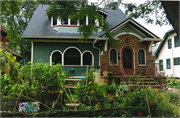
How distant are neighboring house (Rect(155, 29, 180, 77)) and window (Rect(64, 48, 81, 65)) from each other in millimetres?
13198

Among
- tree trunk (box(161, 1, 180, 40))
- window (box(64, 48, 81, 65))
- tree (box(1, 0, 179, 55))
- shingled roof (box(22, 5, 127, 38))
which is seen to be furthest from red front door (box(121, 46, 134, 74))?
tree trunk (box(161, 1, 180, 40))

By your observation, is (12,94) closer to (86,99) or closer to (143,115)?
(86,99)

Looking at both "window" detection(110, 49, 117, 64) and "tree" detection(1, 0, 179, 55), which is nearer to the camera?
"tree" detection(1, 0, 179, 55)

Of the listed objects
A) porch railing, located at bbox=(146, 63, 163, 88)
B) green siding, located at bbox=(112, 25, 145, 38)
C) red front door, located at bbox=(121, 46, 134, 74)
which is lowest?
porch railing, located at bbox=(146, 63, 163, 88)

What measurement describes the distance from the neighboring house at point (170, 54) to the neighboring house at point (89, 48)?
9.44m

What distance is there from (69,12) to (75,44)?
702 cm

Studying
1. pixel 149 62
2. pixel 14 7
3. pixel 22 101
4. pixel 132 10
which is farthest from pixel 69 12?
pixel 149 62

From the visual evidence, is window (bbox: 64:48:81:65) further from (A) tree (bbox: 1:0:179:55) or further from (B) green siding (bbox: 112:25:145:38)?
(A) tree (bbox: 1:0:179:55)

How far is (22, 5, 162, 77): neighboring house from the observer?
1191cm

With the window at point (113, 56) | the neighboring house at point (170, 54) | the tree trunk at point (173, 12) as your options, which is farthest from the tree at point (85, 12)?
the neighboring house at point (170, 54)

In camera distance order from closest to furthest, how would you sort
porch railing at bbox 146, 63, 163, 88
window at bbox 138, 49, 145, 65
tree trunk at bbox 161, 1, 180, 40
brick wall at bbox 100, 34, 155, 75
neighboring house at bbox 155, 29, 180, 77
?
tree trunk at bbox 161, 1, 180, 40 → porch railing at bbox 146, 63, 163, 88 → brick wall at bbox 100, 34, 155, 75 → window at bbox 138, 49, 145, 65 → neighboring house at bbox 155, 29, 180, 77

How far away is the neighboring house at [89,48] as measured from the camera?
11.9 meters

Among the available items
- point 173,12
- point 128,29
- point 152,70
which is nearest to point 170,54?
point 128,29

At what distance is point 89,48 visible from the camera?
12875 mm
